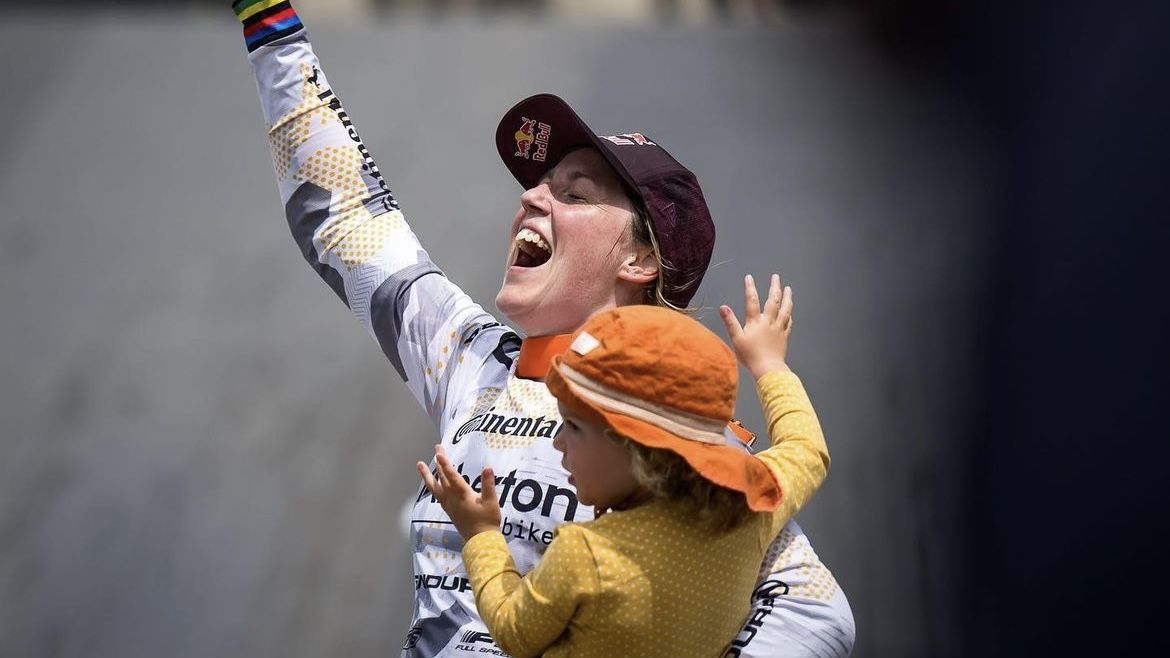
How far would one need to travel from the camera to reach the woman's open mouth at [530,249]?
1455 millimetres

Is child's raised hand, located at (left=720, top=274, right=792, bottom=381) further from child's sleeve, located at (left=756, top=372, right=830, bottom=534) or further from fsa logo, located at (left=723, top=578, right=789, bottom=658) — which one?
fsa logo, located at (left=723, top=578, right=789, bottom=658)

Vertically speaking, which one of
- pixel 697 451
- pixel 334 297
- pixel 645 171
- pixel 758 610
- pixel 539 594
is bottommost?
pixel 334 297

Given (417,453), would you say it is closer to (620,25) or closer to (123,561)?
(123,561)

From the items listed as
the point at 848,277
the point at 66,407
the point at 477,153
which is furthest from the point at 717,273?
the point at 66,407

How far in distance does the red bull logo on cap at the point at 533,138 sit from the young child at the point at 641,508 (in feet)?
1.63

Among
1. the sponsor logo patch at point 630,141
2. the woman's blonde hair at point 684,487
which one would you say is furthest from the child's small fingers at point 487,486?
the sponsor logo patch at point 630,141

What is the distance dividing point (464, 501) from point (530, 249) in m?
0.44

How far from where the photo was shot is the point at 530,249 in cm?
149

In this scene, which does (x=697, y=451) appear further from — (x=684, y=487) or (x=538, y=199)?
(x=538, y=199)

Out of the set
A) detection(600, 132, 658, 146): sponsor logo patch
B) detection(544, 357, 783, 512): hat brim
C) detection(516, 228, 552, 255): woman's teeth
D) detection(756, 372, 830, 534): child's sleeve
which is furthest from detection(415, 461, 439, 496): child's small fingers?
detection(600, 132, 658, 146): sponsor logo patch

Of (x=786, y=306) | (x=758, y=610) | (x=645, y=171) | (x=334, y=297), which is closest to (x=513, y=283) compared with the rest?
(x=645, y=171)

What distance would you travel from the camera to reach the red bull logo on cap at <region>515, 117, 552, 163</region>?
59.4 inches

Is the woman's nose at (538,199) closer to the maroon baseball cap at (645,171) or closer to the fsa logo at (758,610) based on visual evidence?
the maroon baseball cap at (645,171)

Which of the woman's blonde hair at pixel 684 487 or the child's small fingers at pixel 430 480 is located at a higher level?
the woman's blonde hair at pixel 684 487
